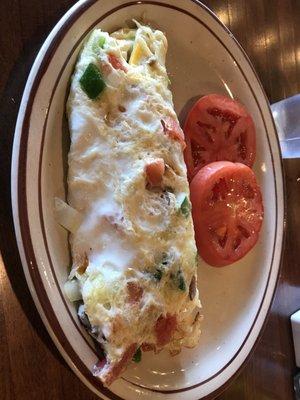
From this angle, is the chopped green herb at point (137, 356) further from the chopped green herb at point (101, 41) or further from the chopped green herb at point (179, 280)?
the chopped green herb at point (101, 41)

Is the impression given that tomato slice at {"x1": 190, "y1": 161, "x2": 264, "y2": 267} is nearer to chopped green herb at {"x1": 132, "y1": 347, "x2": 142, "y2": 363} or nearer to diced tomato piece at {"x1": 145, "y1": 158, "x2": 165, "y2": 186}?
diced tomato piece at {"x1": 145, "y1": 158, "x2": 165, "y2": 186}

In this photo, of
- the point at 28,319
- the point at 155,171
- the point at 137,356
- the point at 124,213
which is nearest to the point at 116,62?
the point at 155,171

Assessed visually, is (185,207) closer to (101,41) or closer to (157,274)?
(157,274)

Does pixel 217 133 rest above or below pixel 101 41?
below

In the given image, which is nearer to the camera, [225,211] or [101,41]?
[101,41]

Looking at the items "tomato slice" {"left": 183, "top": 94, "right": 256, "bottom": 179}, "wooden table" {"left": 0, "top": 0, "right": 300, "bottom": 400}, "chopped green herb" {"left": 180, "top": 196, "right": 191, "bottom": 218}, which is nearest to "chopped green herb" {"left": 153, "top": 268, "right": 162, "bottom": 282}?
"chopped green herb" {"left": 180, "top": 196, "right": 191, "bottom": 218}

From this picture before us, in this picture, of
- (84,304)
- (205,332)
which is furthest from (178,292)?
(205,332)
